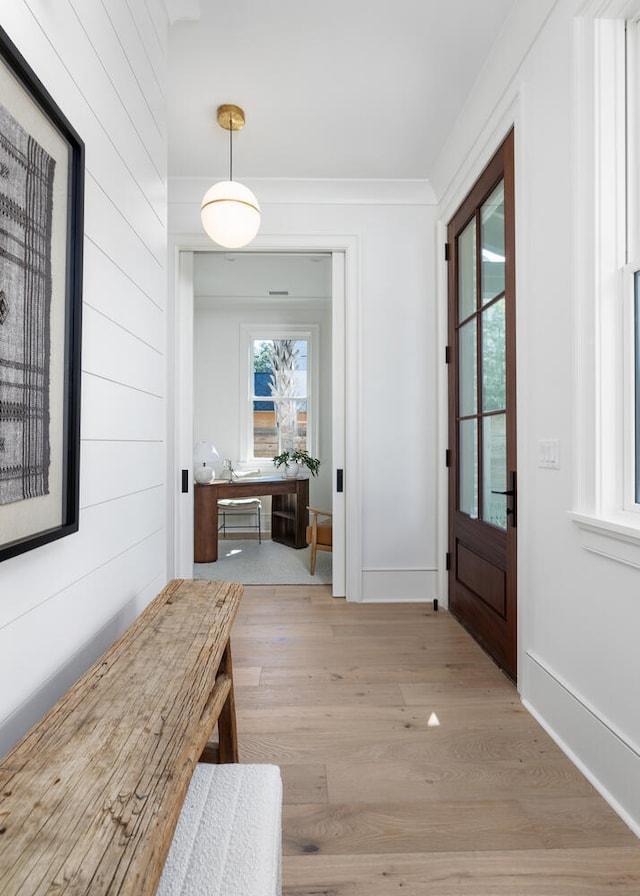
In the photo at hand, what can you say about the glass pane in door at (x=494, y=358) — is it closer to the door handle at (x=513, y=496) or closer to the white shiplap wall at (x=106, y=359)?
the door handle at (x=513, y=496)

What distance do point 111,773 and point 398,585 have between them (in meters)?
2.79

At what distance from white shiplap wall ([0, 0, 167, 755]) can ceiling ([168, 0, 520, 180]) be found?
1.41 ft

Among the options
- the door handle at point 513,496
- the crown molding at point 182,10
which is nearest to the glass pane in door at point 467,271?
the door handle at point 513,496

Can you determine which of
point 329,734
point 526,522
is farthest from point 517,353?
point 329,734

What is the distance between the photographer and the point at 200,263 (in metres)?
4.76

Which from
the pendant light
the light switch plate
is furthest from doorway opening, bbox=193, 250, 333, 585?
the light switch plate

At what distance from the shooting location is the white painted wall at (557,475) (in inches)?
56.1

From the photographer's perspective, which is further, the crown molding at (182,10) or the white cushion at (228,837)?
the crown molding at (182,10)

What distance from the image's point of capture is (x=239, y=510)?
18.0 feet

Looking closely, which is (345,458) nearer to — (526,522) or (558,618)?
(526,522)

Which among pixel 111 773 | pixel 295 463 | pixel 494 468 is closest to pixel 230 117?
pixel 494 468

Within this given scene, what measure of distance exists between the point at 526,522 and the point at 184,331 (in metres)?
2.43

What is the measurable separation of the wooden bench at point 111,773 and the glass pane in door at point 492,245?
207cm

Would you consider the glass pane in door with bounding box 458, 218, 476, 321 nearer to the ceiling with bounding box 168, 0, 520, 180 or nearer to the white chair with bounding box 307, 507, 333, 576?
the ceiling with bounding box 168, 0, 520, 180
